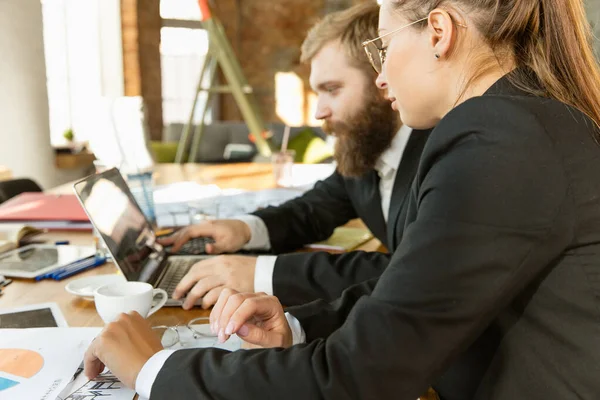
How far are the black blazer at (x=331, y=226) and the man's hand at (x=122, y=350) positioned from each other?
1.22 ft

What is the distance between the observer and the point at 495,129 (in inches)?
→ 23.5

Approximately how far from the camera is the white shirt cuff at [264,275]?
1.09 metres

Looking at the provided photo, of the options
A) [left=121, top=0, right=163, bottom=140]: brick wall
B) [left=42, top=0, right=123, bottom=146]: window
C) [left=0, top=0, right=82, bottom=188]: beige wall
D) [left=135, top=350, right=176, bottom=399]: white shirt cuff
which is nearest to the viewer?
[left=135, top=350, right=176, bottom=399]: white shirt cuff

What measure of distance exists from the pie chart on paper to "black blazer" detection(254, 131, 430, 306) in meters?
0.44

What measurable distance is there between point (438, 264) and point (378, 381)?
0.43 feet

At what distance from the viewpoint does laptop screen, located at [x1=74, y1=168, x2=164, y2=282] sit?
3.45 ft

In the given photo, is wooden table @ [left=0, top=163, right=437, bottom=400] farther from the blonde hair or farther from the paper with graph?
the blonde hair

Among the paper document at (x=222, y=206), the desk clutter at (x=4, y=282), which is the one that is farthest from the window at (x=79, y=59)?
the desk clutter at (x=4, y=282)

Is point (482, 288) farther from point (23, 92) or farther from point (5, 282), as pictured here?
point (23, 92)

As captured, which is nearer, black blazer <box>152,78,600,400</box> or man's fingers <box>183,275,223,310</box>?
black blazer <box>152,78,600,400</box>

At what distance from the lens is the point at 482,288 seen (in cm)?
58

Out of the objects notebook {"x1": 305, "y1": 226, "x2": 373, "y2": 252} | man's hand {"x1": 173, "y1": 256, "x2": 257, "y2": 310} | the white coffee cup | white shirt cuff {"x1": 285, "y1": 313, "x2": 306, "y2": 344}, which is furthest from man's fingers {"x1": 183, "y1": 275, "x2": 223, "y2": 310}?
notebook {"x1": 305, "y1": 226, "x2": 373, "y2": 252}

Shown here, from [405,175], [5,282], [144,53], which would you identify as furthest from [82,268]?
[144,53]

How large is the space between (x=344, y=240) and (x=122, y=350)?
37.6 inches
